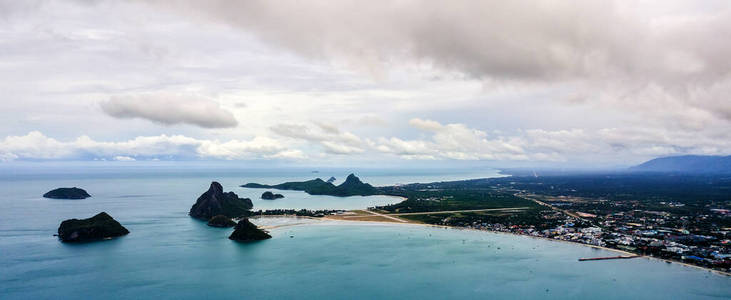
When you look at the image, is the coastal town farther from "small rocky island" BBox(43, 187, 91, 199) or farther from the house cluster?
"small rocky island" BBox(43, 187, 91, 199)

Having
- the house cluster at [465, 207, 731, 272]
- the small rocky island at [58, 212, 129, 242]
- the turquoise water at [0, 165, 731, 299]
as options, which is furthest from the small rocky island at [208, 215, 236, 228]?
the house cluster at [465, 207, 731, 272]

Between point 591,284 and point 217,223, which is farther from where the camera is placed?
point 217,223

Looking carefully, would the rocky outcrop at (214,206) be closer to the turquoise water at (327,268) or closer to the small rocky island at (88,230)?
the turquoise water at (327,268)

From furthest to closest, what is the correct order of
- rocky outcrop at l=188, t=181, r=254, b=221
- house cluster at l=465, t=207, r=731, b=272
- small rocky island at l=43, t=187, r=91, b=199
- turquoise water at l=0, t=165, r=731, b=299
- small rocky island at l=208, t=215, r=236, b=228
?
small rocky island at l=43, t=187, r=91, b=199 < rocky outcrop at l=188, t=181, r=254, b=221 < small rocky island at l=208, t=215, r=236, b=228 < house cluster at l=465, t=207, r=731, b=272 < turquoise water at l=0, t=165, r=731, b=299

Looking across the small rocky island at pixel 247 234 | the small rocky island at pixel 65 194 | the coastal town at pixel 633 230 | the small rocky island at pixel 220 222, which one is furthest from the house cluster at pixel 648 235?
the small rocky island at pixel 65 194

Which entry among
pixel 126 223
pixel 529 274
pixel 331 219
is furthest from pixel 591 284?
pixel 126 223

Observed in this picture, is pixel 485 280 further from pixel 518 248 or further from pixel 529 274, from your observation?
pixel 518 248
